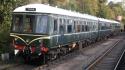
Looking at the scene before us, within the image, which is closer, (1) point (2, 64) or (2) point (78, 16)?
(1) point (2, 64)

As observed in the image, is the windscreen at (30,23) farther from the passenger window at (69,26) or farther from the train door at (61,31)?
the passenger window at (69,26)

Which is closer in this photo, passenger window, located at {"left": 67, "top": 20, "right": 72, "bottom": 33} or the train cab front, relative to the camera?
the train cab front

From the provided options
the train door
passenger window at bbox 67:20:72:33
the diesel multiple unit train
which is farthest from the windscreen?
passenger window at bbox 67:20:72:33

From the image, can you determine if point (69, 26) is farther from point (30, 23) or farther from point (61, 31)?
point (30, 23)

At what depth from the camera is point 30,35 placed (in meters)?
17.2

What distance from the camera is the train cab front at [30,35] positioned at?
17.1 metres

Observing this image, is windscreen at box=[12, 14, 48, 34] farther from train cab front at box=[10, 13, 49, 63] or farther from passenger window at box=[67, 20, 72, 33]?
passenger window at box=[67, 20, 72, 33]

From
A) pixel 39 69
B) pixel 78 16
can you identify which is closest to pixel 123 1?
pixel 78 16

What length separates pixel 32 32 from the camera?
17250 millimetres

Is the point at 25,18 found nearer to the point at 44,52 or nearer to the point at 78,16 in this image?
the point at 44,52

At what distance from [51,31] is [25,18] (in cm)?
156

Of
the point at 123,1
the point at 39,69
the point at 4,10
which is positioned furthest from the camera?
the point at 123,1

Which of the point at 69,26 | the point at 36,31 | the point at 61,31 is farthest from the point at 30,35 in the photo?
the point at 69,26

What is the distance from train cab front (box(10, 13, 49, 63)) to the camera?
1708 centimetres
